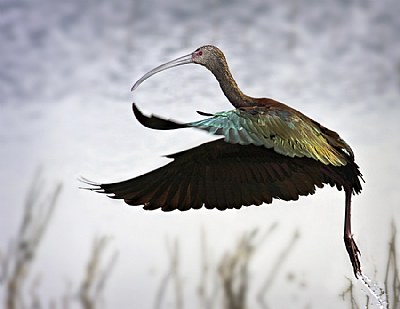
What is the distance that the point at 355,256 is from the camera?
2.02 m

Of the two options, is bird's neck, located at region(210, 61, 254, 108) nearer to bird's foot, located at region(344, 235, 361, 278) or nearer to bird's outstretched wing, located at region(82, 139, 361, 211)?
bird's outstretched wing, located at region(82, 139, 361, 211)

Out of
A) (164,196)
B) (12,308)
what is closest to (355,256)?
(164,196)

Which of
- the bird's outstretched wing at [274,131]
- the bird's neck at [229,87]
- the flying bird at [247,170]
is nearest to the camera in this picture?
the bird's outstretched wing at [274,131]

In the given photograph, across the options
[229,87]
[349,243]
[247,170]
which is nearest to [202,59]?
[229,87]

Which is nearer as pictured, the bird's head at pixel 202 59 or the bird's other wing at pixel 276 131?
the bird's other wing at pixel 276 131

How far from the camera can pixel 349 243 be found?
2020 mm

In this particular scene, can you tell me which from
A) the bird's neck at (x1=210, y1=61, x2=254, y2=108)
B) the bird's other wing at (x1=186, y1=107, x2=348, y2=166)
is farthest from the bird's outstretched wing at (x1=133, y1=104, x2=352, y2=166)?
the bird's neck at (x1=210, y1=61, x2=254, y2=108)

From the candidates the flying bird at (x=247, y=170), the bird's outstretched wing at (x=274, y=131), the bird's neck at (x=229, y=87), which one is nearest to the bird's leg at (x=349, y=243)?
the flying bird at (x=247, y=170)

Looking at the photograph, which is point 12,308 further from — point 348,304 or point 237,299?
point 348,304

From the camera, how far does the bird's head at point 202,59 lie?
2.00 m

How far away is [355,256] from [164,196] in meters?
0.45

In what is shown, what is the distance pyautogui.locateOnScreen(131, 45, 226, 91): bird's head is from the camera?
1997mm

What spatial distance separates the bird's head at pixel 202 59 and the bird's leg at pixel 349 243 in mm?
404

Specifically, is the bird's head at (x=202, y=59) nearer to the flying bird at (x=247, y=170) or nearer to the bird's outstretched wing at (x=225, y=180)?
the flying bird at (x=247, y=170)
